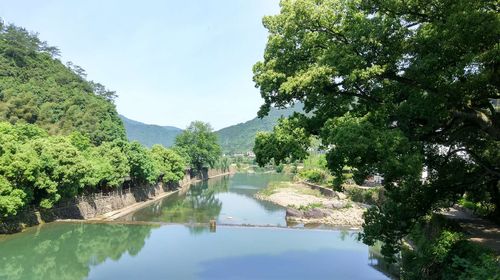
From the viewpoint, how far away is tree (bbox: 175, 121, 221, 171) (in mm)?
79031

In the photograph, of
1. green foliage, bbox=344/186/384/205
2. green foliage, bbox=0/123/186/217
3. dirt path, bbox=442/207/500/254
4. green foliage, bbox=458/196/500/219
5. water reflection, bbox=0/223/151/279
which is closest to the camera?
dirt path, bbox=442/207/500/254

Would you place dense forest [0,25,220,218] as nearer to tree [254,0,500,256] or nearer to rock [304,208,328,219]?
rock [304,208,328,219]

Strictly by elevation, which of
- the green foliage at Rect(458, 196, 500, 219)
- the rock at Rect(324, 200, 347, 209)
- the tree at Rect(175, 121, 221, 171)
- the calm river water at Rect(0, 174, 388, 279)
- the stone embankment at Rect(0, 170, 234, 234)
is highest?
the tree at Rect(175, 121, 221, 171)

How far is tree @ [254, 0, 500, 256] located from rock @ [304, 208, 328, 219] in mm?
24821

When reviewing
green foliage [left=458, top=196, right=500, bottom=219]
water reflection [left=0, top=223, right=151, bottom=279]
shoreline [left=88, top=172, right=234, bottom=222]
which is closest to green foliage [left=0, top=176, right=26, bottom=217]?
water reflection [left=0, top=223, right=151, bottom=279]

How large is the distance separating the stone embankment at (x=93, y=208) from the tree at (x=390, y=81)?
22.6 meters

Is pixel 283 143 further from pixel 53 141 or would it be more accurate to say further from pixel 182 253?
pixel 53 141

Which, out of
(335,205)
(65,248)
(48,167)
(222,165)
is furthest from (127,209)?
(222,165)

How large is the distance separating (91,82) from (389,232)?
7978 centimetres

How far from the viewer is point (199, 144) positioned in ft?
264

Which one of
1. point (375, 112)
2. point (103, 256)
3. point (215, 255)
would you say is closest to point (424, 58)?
point (375, 112)

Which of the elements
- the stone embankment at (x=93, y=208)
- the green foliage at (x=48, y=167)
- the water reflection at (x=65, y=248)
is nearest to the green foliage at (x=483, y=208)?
the water reflection at (x=65, y=248)

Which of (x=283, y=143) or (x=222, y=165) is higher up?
(x=222, y=165)

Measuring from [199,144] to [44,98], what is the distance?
103 ft
